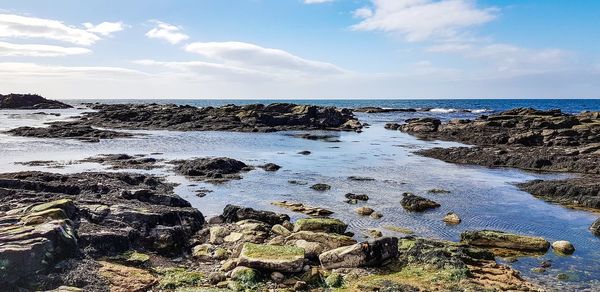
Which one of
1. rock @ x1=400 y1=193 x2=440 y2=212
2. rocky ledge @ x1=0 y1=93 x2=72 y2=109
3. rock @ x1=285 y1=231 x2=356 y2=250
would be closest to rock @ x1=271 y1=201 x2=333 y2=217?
rock @ x1=400 y1=193 x2=440 y2=212

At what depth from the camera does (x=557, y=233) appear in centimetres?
2244

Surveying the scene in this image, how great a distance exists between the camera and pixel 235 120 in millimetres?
95750

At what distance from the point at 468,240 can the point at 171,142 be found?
161ft

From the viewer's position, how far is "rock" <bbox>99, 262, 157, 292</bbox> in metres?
13.7

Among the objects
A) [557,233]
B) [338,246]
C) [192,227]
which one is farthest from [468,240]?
[192,227]

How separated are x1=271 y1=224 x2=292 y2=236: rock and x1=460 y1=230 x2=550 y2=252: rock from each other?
8.24 metres

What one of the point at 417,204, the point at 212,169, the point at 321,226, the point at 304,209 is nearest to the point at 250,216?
the point at 321,226

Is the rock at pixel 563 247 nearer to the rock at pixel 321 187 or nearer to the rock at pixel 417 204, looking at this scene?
the rock at pixel 417 204

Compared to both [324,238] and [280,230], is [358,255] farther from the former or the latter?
[280,230]

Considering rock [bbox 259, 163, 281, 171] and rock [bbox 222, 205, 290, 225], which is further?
rock [bbox 259, 163, 281, 171]

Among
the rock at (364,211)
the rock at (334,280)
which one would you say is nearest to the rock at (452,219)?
the rock at (364,211)

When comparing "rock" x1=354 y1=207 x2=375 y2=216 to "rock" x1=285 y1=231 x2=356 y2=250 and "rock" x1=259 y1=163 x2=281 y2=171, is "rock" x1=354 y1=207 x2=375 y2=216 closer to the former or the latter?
"rock" x1=285 y1=231 x2=356 y2=250

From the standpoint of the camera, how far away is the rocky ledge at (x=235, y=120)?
8831 centimetres

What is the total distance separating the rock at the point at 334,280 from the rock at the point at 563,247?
10.7 metres
